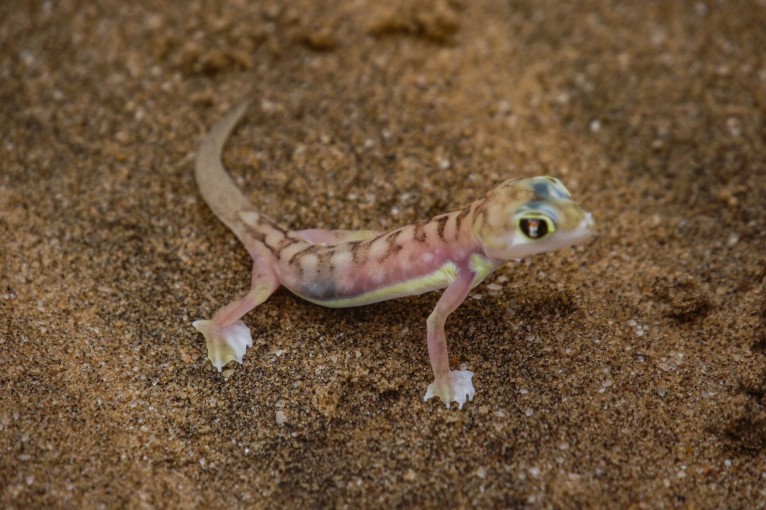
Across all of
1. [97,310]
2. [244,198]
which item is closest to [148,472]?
[97,310]

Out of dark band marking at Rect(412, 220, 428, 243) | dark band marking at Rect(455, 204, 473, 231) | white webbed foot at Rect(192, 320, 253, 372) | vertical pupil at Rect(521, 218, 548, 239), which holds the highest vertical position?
vertical pupil at Rect(521, 218, 548, 239)

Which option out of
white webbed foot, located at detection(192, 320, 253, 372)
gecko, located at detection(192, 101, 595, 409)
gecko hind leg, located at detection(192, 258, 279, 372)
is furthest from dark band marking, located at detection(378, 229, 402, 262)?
white webbed foot, located at detection(192, 320, 253, 372)

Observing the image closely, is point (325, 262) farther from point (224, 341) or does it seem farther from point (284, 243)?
point (224, 341)

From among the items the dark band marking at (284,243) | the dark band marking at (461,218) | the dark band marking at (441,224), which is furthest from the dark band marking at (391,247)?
the dark band marking at (284,243)

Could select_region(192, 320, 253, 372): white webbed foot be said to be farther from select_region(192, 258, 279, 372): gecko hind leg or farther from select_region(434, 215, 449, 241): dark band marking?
select_region(434, 215, 449, 241): dark band marking

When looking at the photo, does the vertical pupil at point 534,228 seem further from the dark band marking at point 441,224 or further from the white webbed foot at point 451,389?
the white webbed foot at point 451,389

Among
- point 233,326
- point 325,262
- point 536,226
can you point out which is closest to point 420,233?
point 325,262

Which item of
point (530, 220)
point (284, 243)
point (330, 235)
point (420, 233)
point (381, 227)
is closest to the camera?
point (530, 220)
